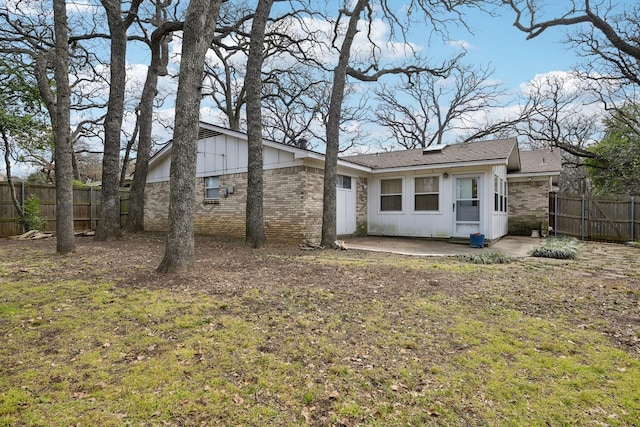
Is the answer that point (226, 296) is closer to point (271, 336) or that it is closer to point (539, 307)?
point (271, 336)

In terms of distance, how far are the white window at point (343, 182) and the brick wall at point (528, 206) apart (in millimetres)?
7683

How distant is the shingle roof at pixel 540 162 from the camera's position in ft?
45.1

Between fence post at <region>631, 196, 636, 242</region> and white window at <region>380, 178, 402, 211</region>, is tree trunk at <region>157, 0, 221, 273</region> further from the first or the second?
fence post at <region>631, 196, 636, 242</region>

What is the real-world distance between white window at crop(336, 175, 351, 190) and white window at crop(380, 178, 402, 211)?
4.87 ft

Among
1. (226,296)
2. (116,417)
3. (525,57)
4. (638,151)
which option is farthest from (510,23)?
(116,417)

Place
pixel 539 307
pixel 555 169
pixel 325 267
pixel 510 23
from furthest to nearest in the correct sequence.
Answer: pixel 555 169
pixel 510 23
pixel 325 267
pixel 539 307

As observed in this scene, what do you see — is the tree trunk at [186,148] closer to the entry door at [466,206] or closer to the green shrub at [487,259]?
the green shrub at [487,259]

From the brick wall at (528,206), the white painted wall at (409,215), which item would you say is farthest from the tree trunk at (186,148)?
the brick wall at (528,206)

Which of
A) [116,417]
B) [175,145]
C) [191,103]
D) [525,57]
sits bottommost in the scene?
[116,417]

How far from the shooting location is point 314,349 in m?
3.08

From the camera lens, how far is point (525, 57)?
1309 cm

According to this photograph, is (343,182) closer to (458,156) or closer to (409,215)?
(409,215)

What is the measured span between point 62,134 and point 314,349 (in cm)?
761

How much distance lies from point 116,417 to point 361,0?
11.1 meters
